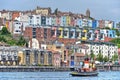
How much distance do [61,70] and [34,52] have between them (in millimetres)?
6569

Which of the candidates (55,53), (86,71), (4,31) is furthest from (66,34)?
(86,71)

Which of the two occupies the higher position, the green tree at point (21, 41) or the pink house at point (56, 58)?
the green tree at point (21, 41)

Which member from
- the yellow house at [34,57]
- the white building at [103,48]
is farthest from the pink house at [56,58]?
the white building at [103,48]

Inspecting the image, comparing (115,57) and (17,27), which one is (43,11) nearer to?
(17,27)

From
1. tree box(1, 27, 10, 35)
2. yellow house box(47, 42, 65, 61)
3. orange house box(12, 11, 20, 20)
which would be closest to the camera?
yellow house box(47, 42, 65, 61)

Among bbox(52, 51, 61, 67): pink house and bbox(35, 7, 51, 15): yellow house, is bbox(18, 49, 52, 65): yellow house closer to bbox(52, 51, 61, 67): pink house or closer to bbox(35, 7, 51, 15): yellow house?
bbox(52, 51, 61, 67): pink house

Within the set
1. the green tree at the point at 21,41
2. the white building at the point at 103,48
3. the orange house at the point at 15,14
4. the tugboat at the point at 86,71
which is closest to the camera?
the tugboat at the point at 86,71

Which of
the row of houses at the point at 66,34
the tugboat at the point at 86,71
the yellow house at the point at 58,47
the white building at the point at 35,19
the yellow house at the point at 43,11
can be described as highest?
the yellow house at the point at 43,11

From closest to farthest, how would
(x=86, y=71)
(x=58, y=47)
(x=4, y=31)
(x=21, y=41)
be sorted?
1. (x=86, y=71)
2. (x=58, y=47)
3. (x=21, y=41)
4. (x=4, y=31)

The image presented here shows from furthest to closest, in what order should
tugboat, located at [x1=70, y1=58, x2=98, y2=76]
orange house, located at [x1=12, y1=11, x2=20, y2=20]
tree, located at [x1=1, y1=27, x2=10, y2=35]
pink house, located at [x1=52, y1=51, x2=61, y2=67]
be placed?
orange house, located at [x1=12, y1=11, x2=20, y2=20], tree, located at [x1=1, y1=27, x2=10, y2=35], pink house, located at [x1=52, y1=51, x2=61, y2=67], tugboat, located at [x1=70, y1=58, x2=98, y2=76]

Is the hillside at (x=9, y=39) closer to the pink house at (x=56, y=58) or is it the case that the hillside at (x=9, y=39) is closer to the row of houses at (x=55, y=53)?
the row of houses at (x=55, y=53)

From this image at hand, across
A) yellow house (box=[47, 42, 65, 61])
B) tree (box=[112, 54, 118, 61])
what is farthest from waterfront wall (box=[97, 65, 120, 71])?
tree (box=[112, 54, 118, 61])

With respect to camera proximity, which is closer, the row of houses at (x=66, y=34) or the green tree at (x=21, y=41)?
the green tree at (x=21, y=41)

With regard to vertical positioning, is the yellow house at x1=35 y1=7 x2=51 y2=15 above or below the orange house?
above
